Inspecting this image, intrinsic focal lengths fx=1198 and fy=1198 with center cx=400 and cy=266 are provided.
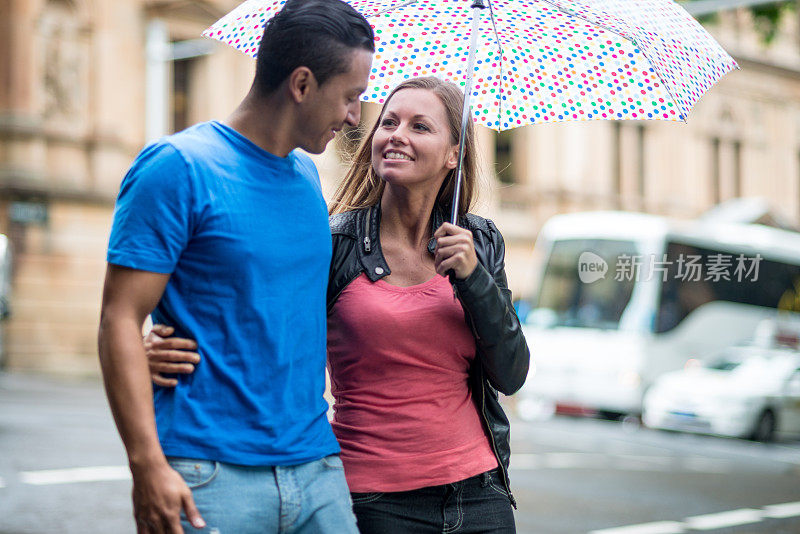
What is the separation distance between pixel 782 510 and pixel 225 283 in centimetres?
876

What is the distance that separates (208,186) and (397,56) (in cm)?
167

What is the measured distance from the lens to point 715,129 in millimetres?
41781

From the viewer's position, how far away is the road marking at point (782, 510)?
9891mm

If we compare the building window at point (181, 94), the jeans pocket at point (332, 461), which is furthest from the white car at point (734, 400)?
the jeans pocket at point (332, 461)

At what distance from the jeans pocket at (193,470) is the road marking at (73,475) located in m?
6.91

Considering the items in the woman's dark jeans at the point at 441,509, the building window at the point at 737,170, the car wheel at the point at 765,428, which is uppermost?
the woman's dark jeans at the point at 441,509

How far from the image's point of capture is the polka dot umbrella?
3.82 metres

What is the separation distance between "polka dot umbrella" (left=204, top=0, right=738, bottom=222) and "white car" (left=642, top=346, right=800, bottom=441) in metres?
15.6

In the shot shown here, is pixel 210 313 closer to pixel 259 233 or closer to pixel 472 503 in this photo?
pixel 259 233

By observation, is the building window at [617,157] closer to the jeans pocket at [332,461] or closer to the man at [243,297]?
the jeans pocket at [332,461]

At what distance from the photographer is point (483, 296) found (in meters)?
3.05

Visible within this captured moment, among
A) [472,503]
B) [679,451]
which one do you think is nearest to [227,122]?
[472,503]

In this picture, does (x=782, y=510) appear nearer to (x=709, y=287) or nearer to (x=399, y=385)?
(x=399, y=385)

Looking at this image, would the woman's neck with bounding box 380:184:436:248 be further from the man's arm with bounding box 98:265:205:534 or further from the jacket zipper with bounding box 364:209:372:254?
the man's arm with bounding box 98:265:205:534
